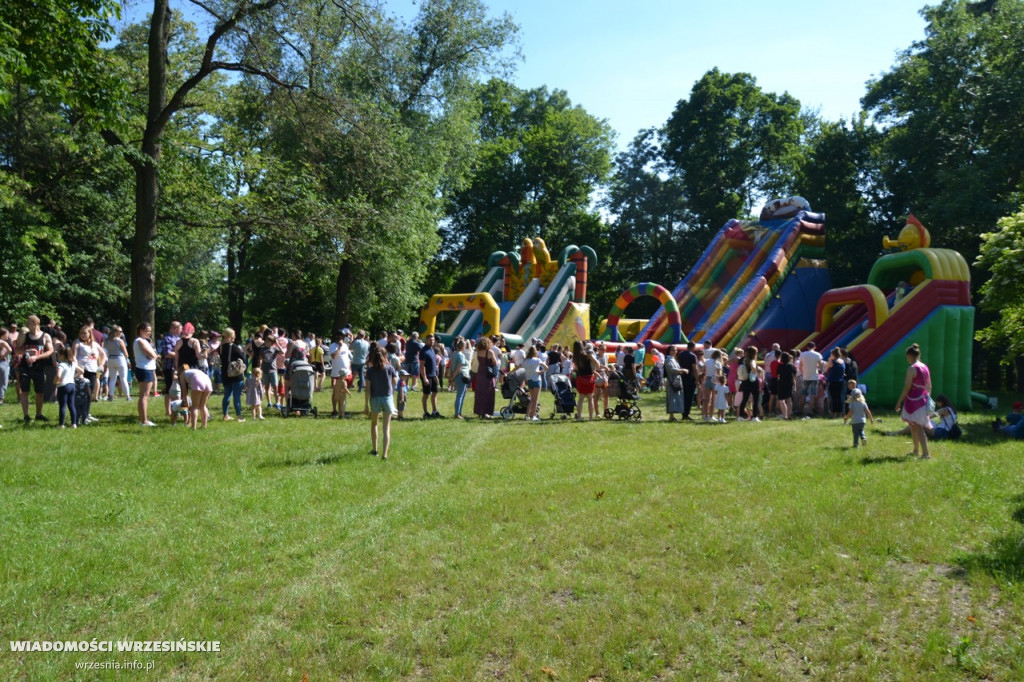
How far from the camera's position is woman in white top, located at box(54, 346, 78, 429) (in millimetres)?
11742

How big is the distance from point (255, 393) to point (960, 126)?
27507 millimetres

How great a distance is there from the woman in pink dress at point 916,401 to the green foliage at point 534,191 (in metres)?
34.9

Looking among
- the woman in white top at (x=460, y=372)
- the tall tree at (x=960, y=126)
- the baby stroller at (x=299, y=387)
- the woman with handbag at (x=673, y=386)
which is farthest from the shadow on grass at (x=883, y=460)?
the tall tree at (x=960, y=126)

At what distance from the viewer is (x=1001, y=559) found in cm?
616

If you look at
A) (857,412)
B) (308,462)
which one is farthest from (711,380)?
(308,462)

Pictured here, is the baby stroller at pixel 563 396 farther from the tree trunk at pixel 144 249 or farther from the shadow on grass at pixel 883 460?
the tree trunk at pixel 144 249

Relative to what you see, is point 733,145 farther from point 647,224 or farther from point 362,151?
point 362,151

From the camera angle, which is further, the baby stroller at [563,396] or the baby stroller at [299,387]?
the baby stroller at [563,396]

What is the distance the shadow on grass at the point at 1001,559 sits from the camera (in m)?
5.86

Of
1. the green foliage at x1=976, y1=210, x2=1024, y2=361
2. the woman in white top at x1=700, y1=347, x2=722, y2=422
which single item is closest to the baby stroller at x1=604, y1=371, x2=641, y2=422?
the woman in white top at x1=700, y1=347, x2=722, y2=422

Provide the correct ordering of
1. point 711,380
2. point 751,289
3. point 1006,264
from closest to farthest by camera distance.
A: point 1006,264
point 711,380
point 751,289

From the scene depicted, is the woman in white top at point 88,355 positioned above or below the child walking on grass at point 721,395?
above

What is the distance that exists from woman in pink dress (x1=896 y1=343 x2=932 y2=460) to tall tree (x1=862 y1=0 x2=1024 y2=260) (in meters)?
18.4

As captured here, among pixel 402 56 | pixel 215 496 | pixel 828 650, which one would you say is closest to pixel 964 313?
pixel 402 56
